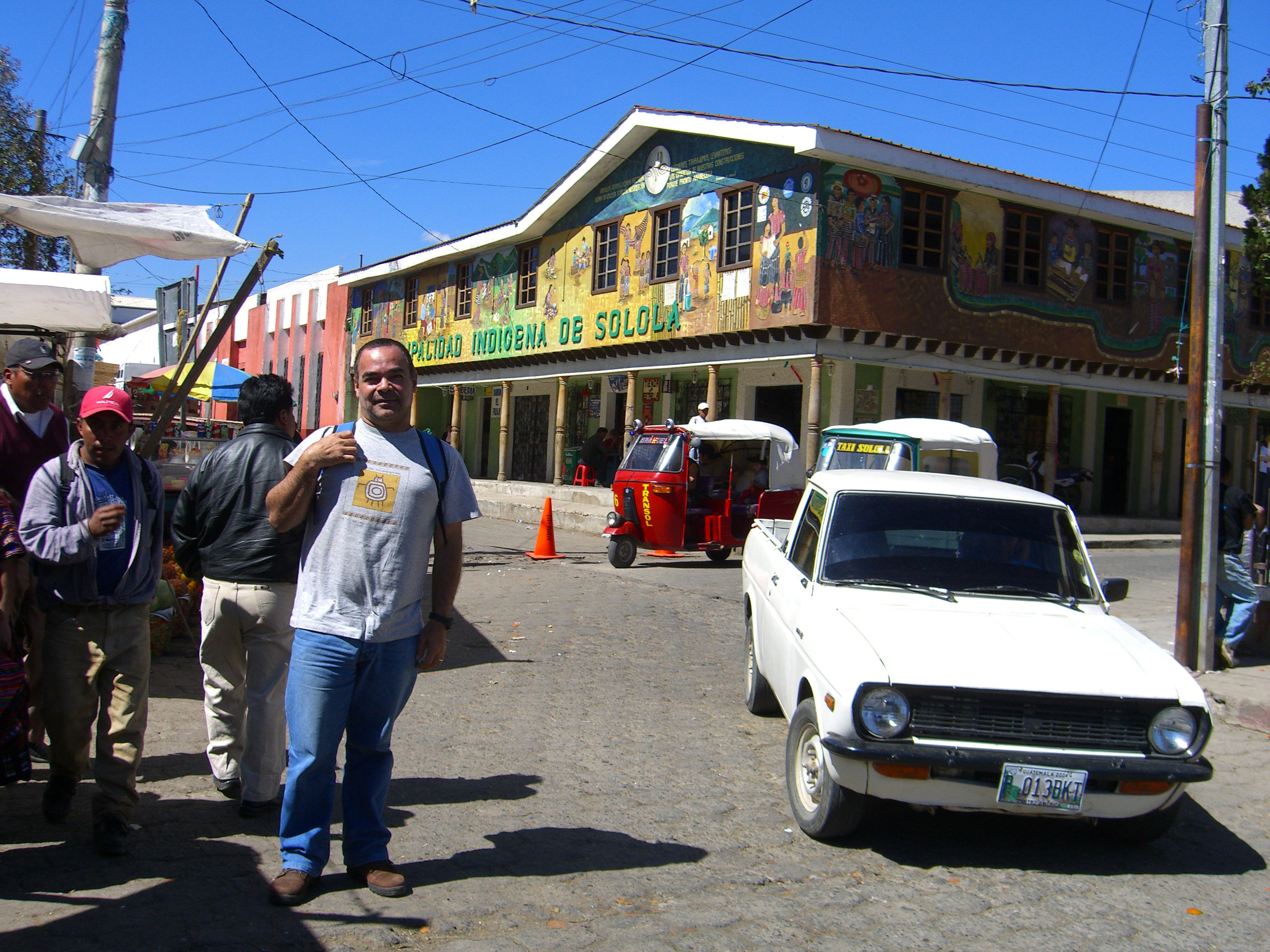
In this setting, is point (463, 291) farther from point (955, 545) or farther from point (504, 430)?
point (955, 545)

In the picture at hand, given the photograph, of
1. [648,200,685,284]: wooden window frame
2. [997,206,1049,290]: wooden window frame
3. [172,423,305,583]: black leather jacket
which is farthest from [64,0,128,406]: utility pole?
[997,206,1049,290]: wooden window frame

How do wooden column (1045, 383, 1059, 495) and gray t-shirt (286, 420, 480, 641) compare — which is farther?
wooden column (1045, 383, 1059, 495)

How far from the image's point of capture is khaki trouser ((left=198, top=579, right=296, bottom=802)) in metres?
4.41

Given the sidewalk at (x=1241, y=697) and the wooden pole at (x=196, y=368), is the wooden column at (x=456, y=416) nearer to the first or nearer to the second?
A: the wooden pole at (x=196, y=368)

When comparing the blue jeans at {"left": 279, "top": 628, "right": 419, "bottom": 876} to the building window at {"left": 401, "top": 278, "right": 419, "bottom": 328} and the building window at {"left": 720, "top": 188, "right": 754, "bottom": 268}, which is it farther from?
the building window at {"left": 401, "top": 278, "right": 419, "bottom": 328}

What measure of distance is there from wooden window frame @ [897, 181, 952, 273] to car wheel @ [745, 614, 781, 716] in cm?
1374

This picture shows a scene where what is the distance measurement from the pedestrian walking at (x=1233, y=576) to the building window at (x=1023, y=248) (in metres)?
12.3

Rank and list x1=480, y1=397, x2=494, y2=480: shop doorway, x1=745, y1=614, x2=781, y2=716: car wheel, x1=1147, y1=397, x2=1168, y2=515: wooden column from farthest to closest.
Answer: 1. x1=480, y1=397, x2=494, y2=480: shop doorway
2. x1=1147, y1=397, x2=1168, y2=515: wooden column
3. x1=745, y1=614, x2=781, y2=716: car wheel

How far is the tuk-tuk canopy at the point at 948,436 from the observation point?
48.8ft

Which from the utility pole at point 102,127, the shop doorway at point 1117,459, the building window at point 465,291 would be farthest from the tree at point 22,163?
the shop doorway at point 1117,459

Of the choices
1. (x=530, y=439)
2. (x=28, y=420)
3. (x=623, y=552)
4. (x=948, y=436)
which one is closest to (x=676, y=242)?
(x=948, y=436)

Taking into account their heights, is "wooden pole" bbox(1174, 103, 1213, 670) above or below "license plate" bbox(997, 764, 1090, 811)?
above

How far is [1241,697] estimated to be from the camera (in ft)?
23.5

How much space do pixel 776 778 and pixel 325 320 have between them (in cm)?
3300
